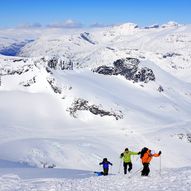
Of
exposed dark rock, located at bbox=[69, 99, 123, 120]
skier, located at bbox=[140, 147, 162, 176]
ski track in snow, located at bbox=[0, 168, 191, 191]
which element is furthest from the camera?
exposed dark rock, located at bbox=[69, 99, 123, 120]

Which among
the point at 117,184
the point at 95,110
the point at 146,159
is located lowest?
the point at 117,184

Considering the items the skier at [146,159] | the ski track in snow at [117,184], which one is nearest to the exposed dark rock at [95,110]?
the ski track in snow at [117,184]

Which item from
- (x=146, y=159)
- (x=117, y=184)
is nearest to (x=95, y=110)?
(x=146, y=159)

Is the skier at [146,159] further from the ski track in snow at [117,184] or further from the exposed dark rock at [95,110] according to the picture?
the exposed dark rock at [95,110]

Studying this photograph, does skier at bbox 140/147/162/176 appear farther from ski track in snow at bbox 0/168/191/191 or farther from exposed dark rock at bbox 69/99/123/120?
exposed dark rock at bbox 69/99/123/120

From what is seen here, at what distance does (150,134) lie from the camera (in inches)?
7072

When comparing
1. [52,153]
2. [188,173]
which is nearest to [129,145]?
[52,153]

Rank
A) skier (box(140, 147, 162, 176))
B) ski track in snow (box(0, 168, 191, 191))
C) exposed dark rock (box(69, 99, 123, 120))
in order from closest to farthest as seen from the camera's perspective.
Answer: ski track in snow (box(0, 168, 191, 191)) → skier (box(140, 147, 162, 176)) → exposed dark rock (box(69, 99, 123, 120))

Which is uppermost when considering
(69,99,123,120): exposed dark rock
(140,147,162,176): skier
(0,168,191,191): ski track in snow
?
(69,99,123,120): exposed dark rock

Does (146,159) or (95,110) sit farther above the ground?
(95,110)

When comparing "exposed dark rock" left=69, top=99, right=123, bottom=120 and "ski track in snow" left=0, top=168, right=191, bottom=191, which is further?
"exposed dark rock" left=69, top=99, right=123, bottom=120

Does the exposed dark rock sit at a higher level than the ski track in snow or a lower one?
higher

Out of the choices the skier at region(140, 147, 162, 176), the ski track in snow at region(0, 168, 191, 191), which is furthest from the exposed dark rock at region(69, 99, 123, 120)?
the skier at region(140, 147, 162, 176)

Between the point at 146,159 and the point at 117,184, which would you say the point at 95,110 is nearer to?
the point at 146,159
